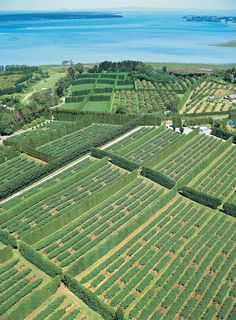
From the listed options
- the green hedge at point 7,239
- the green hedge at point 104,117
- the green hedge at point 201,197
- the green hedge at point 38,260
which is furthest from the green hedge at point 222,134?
the green hedge at point 7,239

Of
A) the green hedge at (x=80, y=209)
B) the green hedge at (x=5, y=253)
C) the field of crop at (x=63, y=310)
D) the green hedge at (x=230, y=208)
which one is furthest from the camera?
the green hedge at (x=230, y=208)

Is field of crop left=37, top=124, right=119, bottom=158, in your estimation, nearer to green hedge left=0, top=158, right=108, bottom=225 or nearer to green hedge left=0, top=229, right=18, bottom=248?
green hedge left=0, top=158, right=108, bottom=225

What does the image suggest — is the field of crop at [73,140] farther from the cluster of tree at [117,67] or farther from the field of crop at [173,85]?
the cluster of tree at [117,67]

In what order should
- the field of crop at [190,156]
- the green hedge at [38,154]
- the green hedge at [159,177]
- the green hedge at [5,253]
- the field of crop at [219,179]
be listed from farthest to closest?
the green hedge at [38,154]
the field of crop at [190,156]
the field of crop at [219,179]
the green hedge at [159,177]
the green hedge at [5,253]

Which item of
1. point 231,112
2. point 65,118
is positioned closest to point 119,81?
point 65,118

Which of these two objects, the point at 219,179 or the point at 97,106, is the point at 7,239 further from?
the point at 97,106

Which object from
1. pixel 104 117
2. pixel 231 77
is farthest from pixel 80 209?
pixel 231 77

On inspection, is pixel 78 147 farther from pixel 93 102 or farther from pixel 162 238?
pixel 93 102
